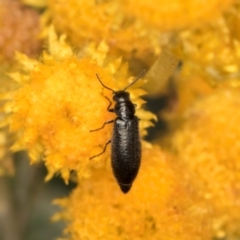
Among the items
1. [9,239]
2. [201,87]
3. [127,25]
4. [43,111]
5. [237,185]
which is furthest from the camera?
[9,239]

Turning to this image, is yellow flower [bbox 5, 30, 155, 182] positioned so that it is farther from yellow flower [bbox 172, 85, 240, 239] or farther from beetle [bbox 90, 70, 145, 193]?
yellow flower [bbox 172, 85, 240, 239]

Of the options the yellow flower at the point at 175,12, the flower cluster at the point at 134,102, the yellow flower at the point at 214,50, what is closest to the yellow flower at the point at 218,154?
the flower cluster at the point at 134,102

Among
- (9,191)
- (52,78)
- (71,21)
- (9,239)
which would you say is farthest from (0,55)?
(9,239)

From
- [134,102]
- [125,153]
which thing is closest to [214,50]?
[134,102]

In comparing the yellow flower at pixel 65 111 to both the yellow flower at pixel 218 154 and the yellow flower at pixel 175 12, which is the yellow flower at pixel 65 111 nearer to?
the yellow flower at pixel 175 12

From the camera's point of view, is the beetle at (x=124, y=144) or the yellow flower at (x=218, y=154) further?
the yellow flower at (x=218, y=154)

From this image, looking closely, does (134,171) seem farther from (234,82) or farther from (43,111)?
(234,82)
